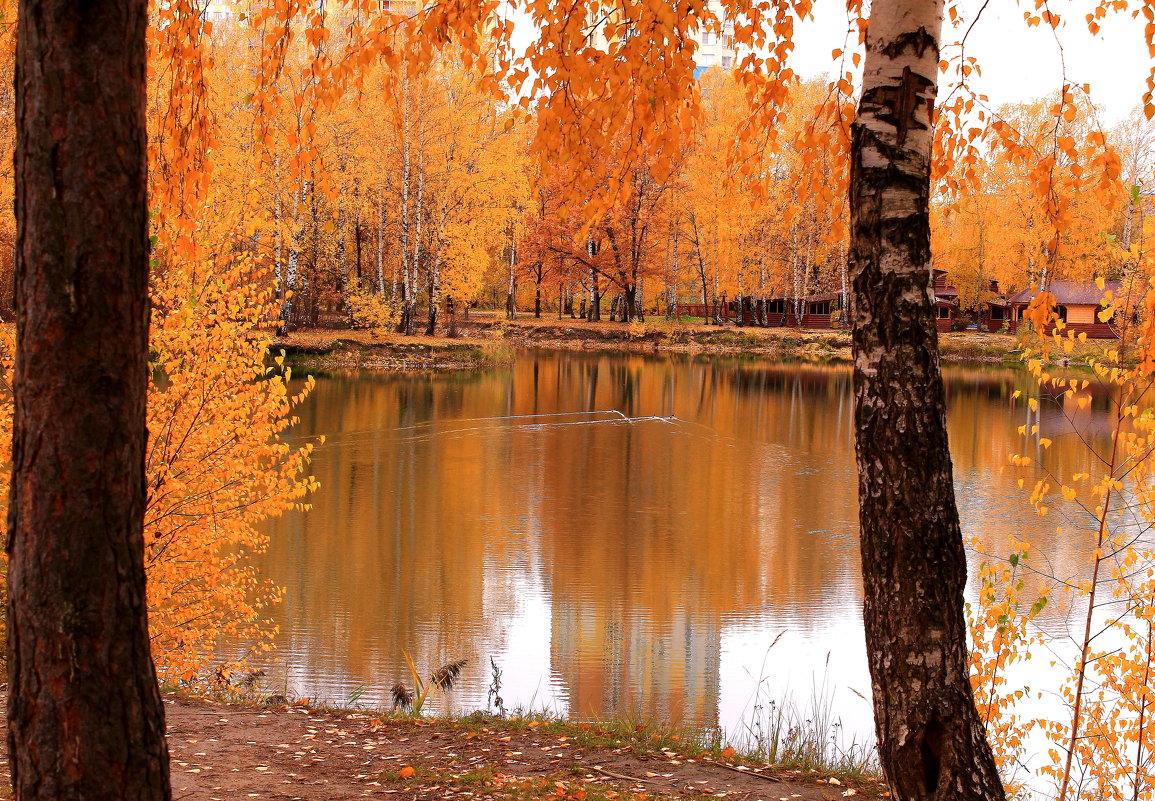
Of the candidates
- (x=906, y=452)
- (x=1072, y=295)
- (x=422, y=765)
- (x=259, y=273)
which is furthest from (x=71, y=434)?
(x=1072, y=295)

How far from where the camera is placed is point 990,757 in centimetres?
315

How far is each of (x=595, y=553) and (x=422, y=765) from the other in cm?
659

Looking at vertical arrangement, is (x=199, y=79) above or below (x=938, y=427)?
above

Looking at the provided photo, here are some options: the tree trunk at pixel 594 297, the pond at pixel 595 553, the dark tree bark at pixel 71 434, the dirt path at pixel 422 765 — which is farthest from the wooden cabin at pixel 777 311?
the dark tree bark at pixel 71 434

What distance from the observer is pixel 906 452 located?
3.16 m

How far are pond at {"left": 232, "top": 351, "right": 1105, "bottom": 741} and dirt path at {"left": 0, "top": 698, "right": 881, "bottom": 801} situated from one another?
143cm

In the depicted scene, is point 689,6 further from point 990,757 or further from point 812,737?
point 812,737

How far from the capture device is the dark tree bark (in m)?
2.09

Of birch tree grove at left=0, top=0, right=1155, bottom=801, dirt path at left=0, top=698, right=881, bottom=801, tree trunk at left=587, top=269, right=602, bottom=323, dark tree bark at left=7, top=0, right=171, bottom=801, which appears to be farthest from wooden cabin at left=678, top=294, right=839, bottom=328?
dark tree bark at left=7, top=0, right=171, bottom=801

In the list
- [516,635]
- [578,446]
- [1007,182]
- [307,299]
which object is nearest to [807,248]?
[1007,182]

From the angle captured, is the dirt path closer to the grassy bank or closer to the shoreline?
the grassy bank

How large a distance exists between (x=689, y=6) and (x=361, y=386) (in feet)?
69.1

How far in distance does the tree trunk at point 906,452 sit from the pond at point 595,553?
397 cm

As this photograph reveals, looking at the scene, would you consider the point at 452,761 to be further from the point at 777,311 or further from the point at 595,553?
the point at 777,311
